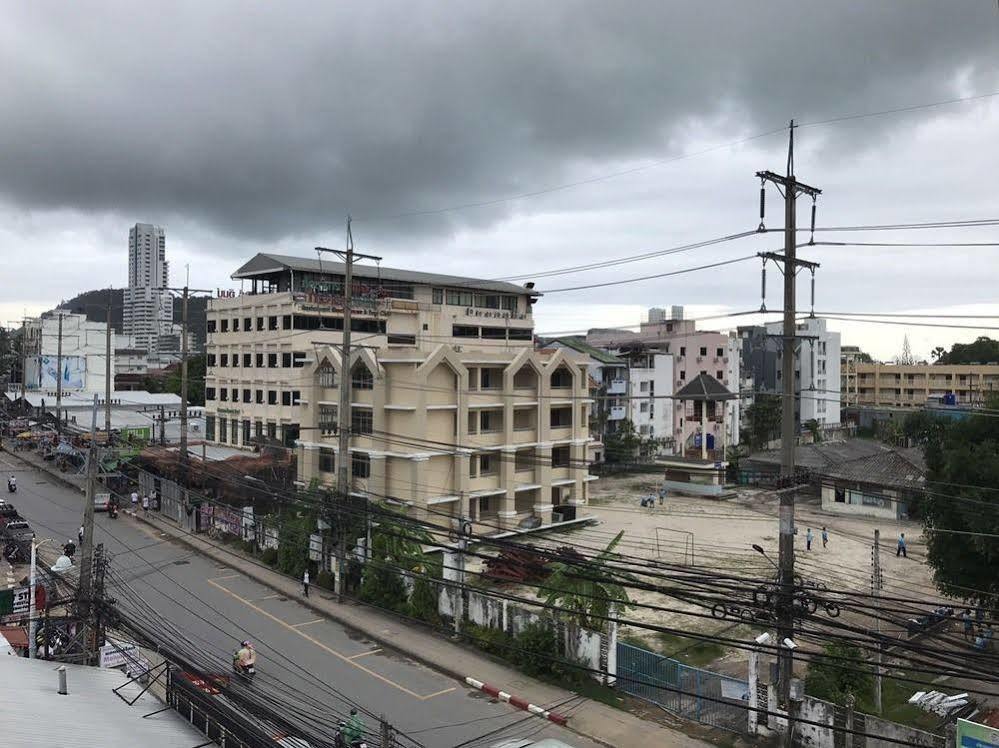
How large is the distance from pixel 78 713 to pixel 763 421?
7102 cm

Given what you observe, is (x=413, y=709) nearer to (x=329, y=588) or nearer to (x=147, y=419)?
(x=329, y=588)

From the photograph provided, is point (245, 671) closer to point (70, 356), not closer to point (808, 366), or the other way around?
point (70, 356)

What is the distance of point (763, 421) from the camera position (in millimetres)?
75062

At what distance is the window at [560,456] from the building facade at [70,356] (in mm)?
49459

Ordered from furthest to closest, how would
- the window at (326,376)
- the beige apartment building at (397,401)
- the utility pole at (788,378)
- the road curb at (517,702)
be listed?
the window at (326,376) → the beige apartment building at (397,401) → the road curb at (517,702) → the utility pole at (788,378)

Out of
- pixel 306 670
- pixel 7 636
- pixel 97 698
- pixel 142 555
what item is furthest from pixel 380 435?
pixel 97 698

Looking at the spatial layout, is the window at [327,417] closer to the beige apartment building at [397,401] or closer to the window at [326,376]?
the beige apartment building at [397,401]

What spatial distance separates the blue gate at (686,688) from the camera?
18750 mm

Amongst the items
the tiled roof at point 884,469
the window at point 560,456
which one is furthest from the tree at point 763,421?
the window at point 560,456

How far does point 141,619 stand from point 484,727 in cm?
1342

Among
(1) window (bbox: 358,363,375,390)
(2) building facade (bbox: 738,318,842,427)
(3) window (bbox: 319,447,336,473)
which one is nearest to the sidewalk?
(3) window (bbox: 319,447,336,473)

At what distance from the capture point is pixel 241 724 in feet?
44.1

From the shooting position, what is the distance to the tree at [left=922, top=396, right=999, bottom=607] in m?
21.5

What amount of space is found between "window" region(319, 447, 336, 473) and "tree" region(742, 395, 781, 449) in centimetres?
5035
